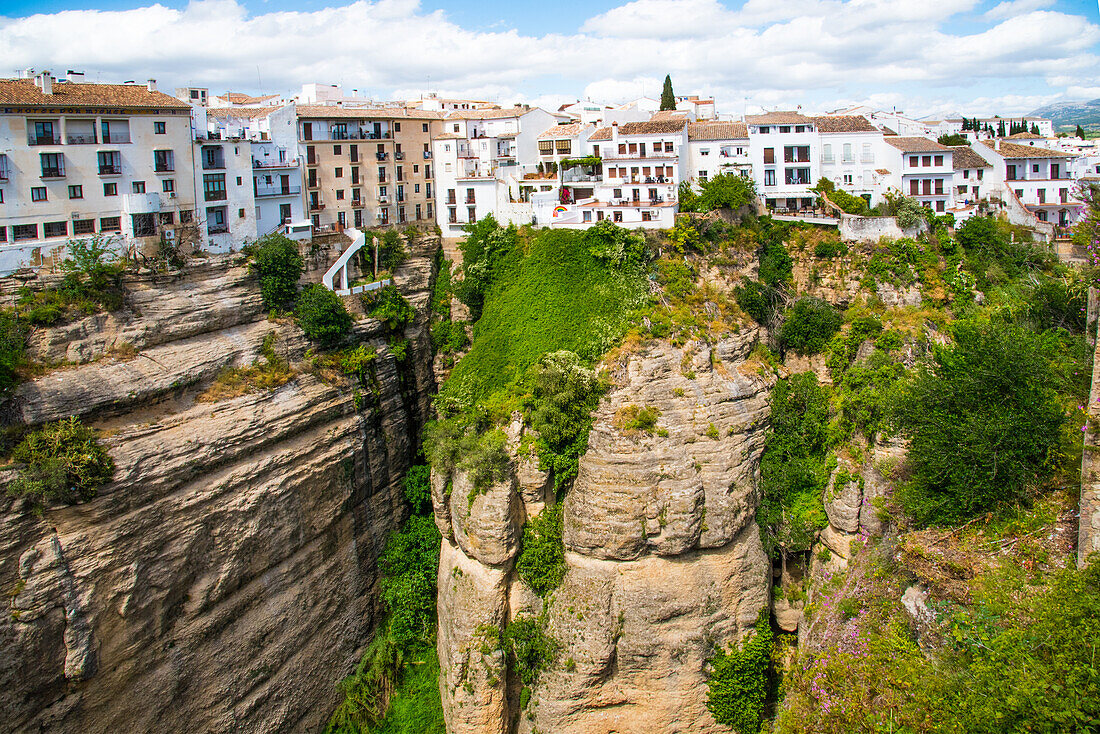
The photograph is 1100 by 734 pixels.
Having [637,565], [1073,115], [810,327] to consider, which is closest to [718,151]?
[810,327]

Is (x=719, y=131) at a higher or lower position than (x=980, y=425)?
higher

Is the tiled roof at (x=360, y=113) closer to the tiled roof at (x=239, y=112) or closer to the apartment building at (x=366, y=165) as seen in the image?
the apartment building at (x=366, y=165)

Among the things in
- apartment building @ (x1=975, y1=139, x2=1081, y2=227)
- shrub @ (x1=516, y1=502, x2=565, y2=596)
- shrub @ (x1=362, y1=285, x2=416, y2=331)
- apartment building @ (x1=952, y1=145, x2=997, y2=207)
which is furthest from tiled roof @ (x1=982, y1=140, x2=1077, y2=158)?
shrub @ (x1=362, y1=285, x2=416, y2=331)

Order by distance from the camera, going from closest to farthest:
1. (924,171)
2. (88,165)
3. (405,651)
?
(88,165)
(405,651)
(924,171)

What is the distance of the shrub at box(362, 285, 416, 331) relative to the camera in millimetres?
31594

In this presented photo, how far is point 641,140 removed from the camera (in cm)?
3469

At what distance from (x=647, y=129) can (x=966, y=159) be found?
1350 centimetres

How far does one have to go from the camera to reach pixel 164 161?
29.2 metres

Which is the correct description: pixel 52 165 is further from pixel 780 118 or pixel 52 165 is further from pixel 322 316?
pixel 780 118

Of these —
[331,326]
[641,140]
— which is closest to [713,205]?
[641,140]

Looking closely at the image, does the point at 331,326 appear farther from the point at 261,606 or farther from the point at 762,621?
the point at 762,621

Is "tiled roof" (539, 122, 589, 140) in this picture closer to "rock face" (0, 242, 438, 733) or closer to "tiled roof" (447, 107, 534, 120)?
"tiled roof" (447, 107, 534, 120)

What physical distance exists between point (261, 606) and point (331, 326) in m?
9.62

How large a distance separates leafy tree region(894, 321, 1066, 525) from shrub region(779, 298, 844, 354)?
6933mm
